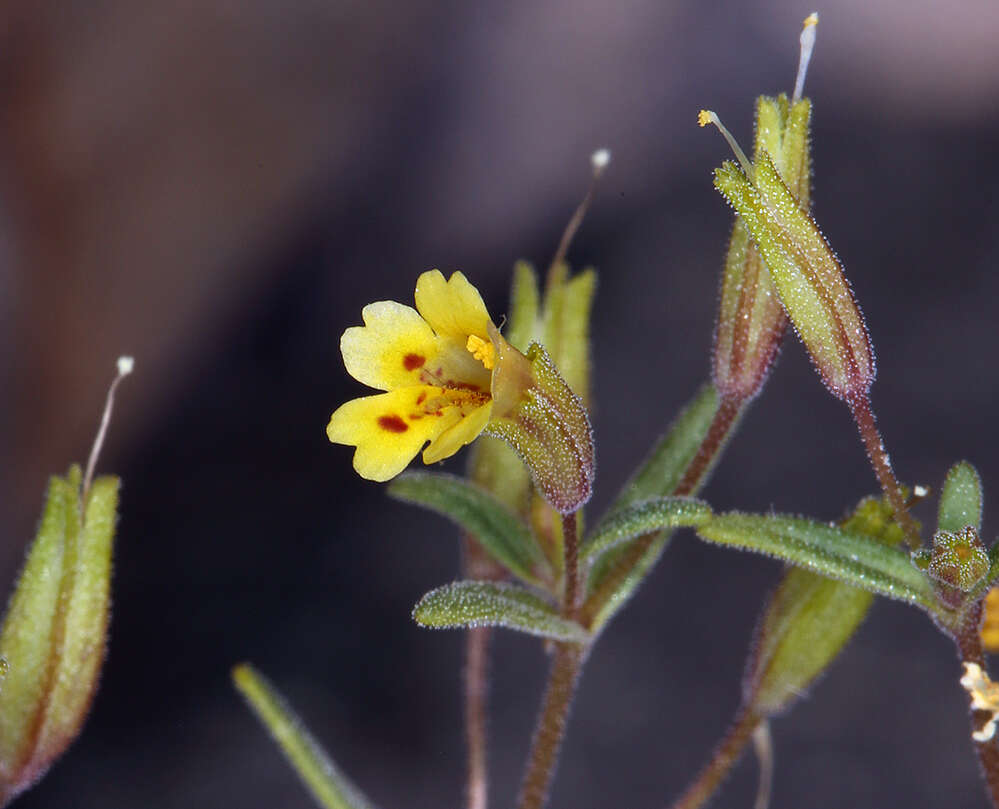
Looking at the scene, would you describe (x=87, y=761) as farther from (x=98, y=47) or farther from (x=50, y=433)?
(x=98, y=47)

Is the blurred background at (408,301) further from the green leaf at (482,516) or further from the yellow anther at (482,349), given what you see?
the yellow anther at (482,349)

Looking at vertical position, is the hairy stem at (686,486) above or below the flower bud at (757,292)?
below

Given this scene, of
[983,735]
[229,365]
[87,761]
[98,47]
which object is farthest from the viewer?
[229,365]

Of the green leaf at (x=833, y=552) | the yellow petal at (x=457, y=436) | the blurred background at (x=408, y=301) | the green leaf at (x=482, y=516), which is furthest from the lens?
the blurred background at (x=408, y=301)

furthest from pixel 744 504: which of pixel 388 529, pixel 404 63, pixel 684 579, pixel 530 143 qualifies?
pixel 404 63

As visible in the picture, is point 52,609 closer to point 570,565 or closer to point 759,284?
point 570,565

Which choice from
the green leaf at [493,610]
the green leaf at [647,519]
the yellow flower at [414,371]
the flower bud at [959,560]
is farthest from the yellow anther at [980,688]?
the yellow flower at [414,371]

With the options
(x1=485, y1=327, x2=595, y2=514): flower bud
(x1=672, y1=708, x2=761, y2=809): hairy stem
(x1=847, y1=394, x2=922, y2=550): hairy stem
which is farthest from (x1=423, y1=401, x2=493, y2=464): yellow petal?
(x1=672, y1=708, x2=761, y2=809): hairy stem
